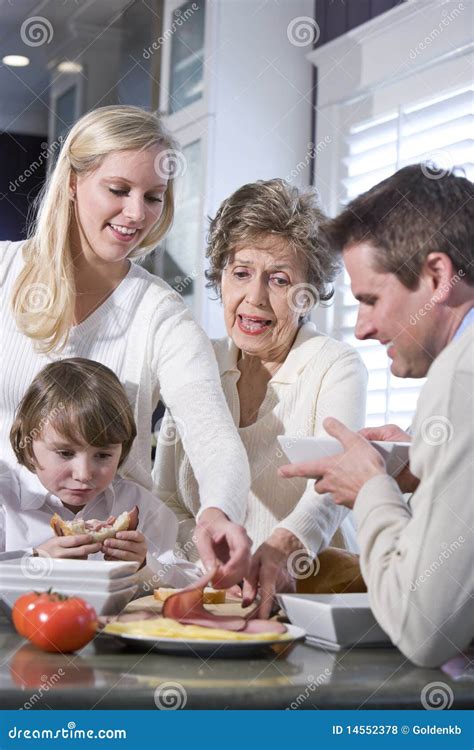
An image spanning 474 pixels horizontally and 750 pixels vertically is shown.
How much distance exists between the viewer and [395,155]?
3.04m

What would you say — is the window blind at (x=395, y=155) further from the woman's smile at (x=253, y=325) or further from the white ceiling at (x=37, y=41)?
the white ceiling at (x=37, y=41)

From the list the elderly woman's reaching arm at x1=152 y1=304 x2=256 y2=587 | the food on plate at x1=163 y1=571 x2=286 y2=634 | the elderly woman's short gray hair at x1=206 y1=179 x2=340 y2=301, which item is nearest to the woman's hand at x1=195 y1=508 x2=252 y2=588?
the elderly woman's reaching arm at x1=152 y1=304 x2=256 y2=587

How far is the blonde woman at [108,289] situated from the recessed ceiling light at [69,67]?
3234 millimetres

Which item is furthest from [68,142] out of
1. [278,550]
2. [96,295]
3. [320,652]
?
[320,652]

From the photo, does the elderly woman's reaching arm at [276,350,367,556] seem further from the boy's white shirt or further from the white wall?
the white wall

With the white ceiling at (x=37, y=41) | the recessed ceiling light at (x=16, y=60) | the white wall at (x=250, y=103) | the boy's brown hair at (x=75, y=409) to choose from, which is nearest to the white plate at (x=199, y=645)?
the boy's brown hair at (x=75, y=409)

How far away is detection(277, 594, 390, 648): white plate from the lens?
106 cm

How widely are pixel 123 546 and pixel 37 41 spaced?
4.22 m

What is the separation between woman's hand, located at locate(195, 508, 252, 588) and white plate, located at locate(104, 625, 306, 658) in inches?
8.4

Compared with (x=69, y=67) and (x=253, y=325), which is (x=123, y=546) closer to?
(x=253, y=325)

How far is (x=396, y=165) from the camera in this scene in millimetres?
3025

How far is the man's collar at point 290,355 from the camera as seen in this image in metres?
1.91

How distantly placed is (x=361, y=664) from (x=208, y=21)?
8.87ft
